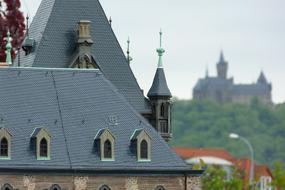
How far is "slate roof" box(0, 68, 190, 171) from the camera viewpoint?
3182 inches

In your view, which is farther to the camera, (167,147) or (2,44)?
(2,44)

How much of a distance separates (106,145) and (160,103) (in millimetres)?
9135

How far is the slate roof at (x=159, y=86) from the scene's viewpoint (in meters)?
90.7

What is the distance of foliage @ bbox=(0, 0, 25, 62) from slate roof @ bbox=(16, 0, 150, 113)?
47.8 feet

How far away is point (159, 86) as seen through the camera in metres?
91.1

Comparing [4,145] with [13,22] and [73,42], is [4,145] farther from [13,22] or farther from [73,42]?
[13,22]

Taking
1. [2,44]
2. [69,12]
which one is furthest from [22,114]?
[2,44]

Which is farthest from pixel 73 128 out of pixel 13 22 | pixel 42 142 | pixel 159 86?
pixel 13 22

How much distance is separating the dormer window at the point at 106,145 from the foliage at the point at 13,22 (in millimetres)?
23605

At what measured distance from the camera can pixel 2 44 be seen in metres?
104

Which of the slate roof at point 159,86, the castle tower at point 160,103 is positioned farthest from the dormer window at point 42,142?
the slate roof at point 159,86

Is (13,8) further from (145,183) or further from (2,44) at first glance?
(145,183)

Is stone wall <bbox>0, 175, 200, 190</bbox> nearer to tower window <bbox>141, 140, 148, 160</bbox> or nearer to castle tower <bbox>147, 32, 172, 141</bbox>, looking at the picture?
tower window <bbox>141, 140, 148, 160</bbox>

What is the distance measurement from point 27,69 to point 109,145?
5.75m
